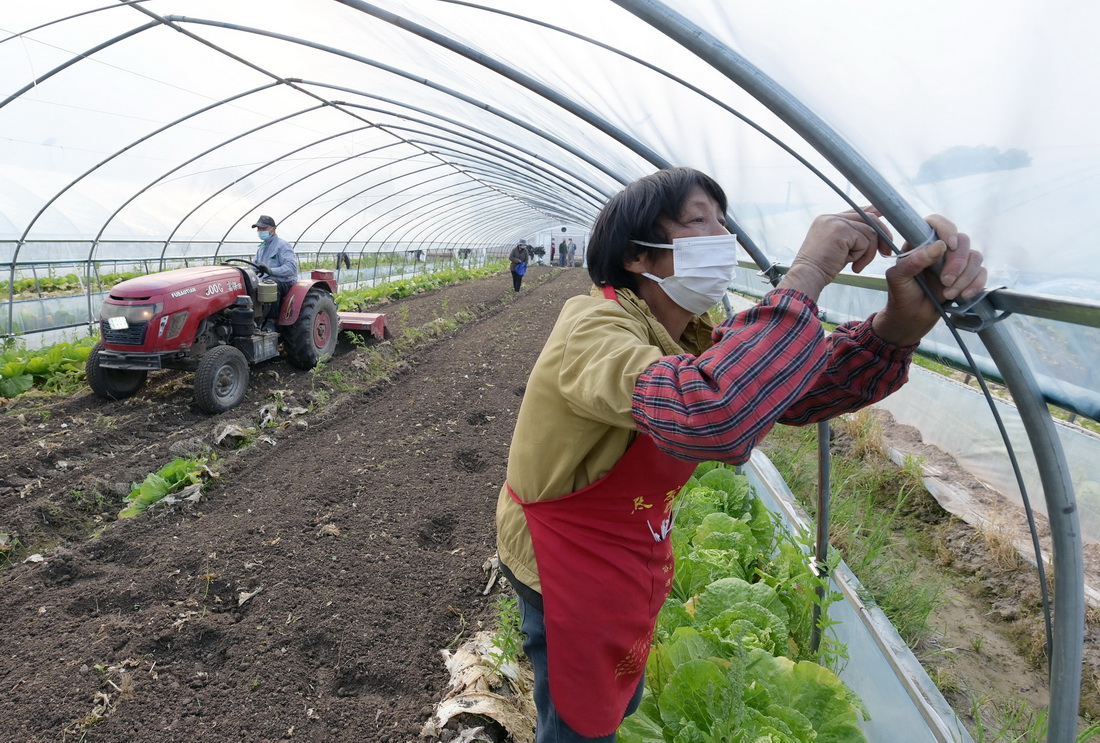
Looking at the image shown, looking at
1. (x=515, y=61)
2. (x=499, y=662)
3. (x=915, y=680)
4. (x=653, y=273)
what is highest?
(x=515, y=61)

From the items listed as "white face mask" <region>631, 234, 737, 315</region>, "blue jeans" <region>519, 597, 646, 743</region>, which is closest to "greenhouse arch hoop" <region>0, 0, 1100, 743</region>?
"white face mask" <region>631, 234, 737, 315</region>

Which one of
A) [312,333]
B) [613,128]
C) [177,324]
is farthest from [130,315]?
[613,128]

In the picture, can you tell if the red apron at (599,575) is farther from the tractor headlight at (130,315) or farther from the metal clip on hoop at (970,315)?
the tractor headlight at (130,315)

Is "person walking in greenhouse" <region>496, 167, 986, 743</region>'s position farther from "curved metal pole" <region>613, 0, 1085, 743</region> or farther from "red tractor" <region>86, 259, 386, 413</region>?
"red tractor" <region>86, 259, 386, 413</region>

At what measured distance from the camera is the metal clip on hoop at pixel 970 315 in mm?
1041

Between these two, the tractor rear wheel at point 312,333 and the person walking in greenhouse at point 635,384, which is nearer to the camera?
the person walking in greenhouse at point 635,384

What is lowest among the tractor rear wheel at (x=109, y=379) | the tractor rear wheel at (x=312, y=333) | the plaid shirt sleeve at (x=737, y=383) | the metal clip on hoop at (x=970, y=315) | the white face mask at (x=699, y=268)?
the tractor rear wheel at (x=109, y=379)

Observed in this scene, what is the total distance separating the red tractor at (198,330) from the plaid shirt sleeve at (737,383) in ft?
17.4

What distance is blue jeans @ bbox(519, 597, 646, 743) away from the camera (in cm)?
137

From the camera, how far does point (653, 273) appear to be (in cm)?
130

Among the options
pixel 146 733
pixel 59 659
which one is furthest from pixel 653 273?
pixel 59 659

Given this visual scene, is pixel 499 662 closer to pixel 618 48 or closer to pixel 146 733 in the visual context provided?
pixel 146 733

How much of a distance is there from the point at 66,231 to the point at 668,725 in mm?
9559

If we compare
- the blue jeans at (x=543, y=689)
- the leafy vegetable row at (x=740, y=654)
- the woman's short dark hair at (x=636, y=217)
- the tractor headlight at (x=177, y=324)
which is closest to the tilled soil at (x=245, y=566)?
the tractor headlight at (x=177, y=324)
